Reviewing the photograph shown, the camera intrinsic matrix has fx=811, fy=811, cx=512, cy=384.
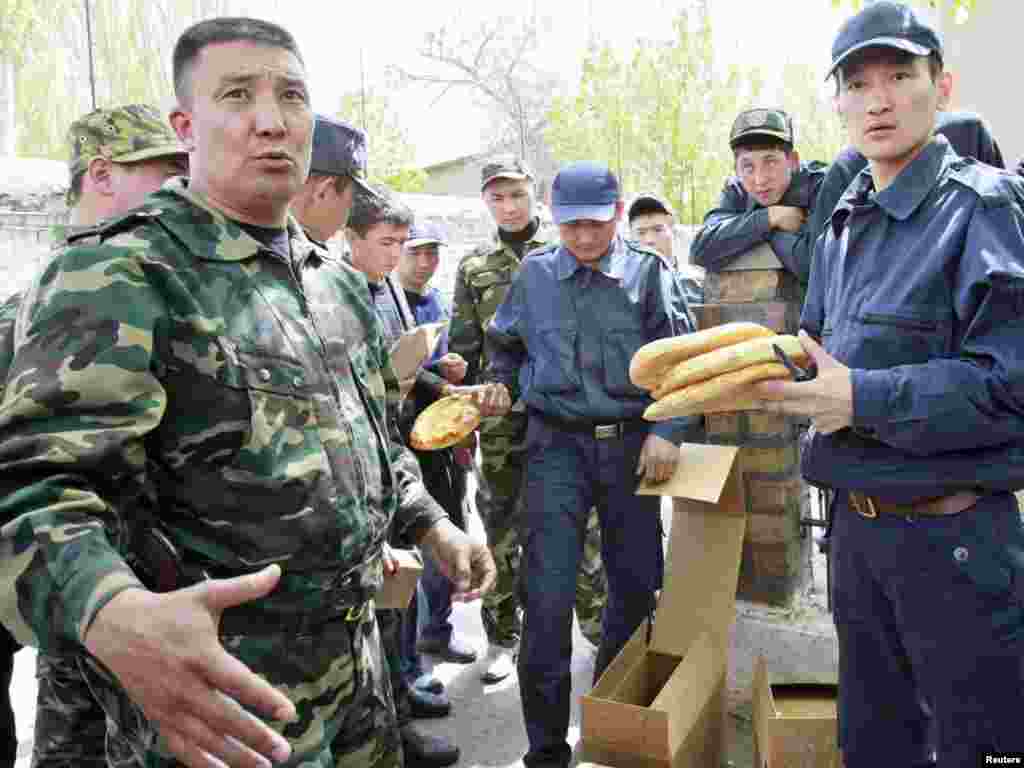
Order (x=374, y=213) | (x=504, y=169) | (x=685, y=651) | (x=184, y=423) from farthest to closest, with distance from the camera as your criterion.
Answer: (x=504, y=169), (x=374, y=213), (x=685, y=651), (x=184, y=423)

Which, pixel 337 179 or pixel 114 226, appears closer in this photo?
pixel 114 226

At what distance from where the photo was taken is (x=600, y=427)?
307 cm

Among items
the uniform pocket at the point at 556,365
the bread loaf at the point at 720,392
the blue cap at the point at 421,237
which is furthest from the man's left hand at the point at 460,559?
the blue cap at the point at 421,237

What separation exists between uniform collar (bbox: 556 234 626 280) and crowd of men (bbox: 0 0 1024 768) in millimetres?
818

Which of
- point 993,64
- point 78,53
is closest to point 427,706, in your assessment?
point 993,64

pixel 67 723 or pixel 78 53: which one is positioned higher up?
pixel 78 53

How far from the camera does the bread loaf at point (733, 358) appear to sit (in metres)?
1.88

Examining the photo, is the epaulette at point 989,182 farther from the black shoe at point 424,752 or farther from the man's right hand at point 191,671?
the black shoe at point 424,752

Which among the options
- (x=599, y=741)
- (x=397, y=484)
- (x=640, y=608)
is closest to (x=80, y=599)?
(x=397, y=484)

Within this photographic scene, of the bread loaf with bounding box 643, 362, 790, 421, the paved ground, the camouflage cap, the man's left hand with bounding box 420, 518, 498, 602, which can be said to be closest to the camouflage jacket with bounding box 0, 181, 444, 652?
the man's left hand with bounding box 420, 518, 498, 602

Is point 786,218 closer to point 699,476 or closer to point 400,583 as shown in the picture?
point 699,476

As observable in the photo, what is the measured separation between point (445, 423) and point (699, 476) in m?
0.95

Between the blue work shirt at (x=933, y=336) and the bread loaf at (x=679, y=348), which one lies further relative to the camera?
the bread loaf at (x=679, y=348)

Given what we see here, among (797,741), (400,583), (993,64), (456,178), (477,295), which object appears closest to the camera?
(400,583)
